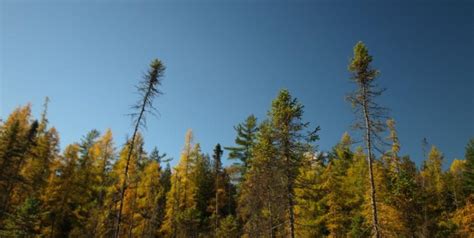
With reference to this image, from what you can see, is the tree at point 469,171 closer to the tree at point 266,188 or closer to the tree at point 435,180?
the tree at point 435,180

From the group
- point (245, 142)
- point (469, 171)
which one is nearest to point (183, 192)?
point (245, 142)

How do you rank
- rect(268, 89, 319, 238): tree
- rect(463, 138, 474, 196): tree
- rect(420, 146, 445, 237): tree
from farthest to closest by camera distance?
rect(420, 146, 445, 237): tree
rect(463, 138, 474, 196): tree
rect(268, 89, 319, 238): tree

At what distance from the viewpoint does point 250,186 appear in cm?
3228

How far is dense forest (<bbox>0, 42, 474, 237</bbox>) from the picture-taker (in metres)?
23.9

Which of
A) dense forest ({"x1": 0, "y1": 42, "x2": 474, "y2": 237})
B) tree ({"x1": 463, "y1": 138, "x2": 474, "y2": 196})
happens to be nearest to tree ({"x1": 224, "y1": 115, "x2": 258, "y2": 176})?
dense forest ({"x1": 0, "y1": 42, "x2": 474, "y2": 237})

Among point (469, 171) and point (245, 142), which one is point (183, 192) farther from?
point (469, 171)

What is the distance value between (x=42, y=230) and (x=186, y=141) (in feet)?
69.0

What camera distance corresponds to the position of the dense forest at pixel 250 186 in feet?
78.5

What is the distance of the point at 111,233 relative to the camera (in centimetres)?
4047

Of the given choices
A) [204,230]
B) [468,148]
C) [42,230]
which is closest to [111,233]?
[42,230]

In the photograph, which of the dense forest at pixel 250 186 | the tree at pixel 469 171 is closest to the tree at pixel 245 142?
the dense forest at pixel 250 186

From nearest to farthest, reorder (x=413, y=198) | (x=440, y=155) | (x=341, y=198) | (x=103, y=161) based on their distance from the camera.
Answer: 1. (x=413, y=198)
2. (x=341, y=198)
3. (x=103, y=161)
4. (x=440, y=155)

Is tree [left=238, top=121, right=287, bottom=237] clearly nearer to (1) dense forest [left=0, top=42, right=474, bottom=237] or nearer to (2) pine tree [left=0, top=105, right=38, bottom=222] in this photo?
(1) dense forest [left=0, top=42, right=474, bottom=237]

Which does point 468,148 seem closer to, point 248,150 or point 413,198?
point 413,198
